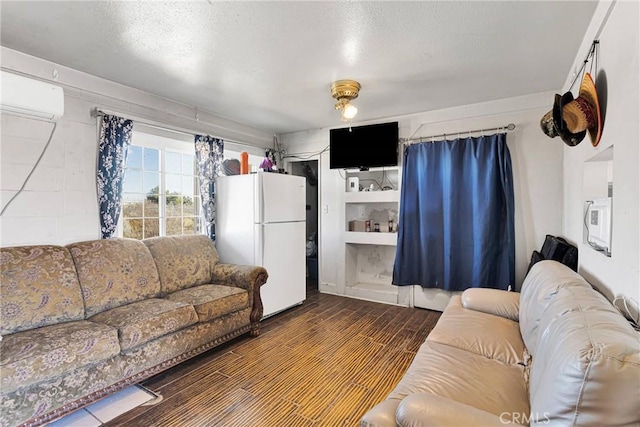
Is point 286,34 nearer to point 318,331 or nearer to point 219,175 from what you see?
point 219,175

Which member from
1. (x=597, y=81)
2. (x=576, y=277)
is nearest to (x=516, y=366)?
(x=576, y=277)

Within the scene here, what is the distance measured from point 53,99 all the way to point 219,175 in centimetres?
175

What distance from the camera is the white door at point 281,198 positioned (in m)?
3.51

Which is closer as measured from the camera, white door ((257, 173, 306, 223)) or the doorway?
white door ((257, 173, 306, 223))

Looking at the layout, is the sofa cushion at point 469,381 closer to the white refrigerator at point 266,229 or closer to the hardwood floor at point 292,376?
the hardwood floor at point 292,376

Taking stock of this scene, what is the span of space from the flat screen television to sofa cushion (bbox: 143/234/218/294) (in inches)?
82.0

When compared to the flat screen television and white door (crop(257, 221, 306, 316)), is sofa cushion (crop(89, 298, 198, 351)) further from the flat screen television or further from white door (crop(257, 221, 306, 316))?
the flat screen television

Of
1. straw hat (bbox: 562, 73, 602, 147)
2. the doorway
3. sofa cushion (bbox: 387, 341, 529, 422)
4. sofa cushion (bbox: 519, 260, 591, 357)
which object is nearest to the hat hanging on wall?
straw hat (bbox: 562, 73, 602, 147)

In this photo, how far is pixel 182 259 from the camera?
3129 mm

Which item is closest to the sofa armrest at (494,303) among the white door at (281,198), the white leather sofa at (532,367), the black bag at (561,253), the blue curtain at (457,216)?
the white leather sofa at (532,367)

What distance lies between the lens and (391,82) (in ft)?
9.55

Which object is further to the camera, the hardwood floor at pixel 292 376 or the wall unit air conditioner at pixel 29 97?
the wall unit air conditioner at pixel 29 97

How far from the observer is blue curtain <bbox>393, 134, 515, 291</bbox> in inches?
134

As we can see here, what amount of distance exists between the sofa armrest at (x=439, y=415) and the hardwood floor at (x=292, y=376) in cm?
95
